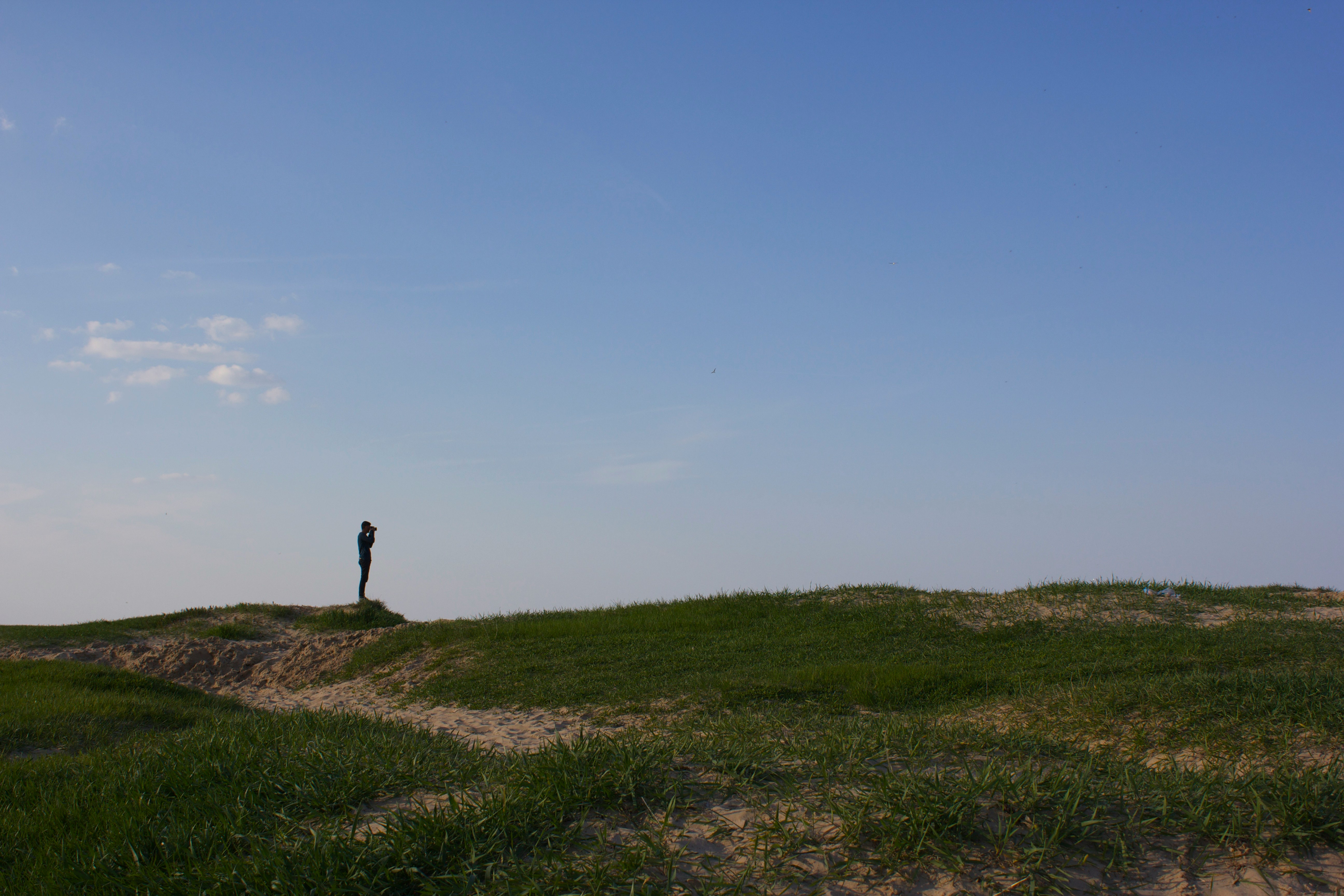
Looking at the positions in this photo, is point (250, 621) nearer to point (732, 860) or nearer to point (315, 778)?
point (315, 778)

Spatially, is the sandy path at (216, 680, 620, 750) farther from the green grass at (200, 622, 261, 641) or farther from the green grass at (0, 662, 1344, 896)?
the green grass at (200, 622, 261, 641)

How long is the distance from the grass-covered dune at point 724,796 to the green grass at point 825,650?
0.44 m

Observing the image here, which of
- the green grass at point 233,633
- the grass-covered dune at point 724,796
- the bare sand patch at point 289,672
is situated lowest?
the bare sand patch at point 289,672

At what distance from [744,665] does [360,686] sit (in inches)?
232

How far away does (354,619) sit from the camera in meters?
17.5

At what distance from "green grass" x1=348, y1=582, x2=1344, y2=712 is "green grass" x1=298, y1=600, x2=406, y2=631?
2354 mm

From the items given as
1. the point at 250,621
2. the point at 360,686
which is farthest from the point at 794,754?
the point at 250,621

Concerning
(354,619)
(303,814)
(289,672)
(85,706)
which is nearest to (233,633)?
(354,619)

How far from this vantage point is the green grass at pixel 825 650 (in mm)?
9258

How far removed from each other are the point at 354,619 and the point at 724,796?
609 inches

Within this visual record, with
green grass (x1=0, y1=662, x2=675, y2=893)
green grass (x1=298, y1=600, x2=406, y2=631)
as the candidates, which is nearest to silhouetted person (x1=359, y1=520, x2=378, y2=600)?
green grass (x1=298, y1=600, x2=406, y2=631)

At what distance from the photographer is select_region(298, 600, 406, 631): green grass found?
1723cm

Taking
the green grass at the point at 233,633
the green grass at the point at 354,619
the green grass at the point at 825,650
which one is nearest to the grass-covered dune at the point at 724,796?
the green grass at the point at 825,650

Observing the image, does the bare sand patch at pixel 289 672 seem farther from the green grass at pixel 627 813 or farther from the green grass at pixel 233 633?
the green grass at pixel 627 813
